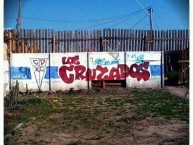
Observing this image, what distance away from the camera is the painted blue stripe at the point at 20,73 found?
17.2 meters

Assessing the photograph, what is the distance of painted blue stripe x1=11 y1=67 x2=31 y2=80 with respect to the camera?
17.2m

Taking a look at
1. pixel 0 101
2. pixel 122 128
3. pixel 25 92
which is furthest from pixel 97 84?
pixel 0 101

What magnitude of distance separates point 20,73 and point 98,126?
30.3ft

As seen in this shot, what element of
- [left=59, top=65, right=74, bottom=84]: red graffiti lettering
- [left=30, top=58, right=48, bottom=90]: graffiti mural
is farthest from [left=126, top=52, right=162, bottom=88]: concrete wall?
[left=30, top=58, right=48, bottom=90]: graffiti mural

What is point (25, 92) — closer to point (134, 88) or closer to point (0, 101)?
point (134, 88)

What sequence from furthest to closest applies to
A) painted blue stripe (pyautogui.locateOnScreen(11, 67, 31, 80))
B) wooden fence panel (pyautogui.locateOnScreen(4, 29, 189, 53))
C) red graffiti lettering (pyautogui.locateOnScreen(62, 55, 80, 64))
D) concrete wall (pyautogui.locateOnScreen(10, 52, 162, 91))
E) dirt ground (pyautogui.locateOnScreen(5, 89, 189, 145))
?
wooden fence panel (pyautogui.locateOnScreen(4, 29, 189, 53)), red graffiti lettering (pyautogui.locateOnScreen(62, 55, 80, 64)), concrete wall (pyautogui.locateOnScreen(10, 52, 162, 91)), painted blue stripe (pyautogui.locateOnScreen(11, 67, 31, 80)), dirt ground (pyautogui.locateOnScreen(5, 89, 189, 145))

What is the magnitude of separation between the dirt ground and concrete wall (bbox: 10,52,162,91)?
14.4ft

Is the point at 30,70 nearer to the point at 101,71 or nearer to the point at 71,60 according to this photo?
the point at 71,60

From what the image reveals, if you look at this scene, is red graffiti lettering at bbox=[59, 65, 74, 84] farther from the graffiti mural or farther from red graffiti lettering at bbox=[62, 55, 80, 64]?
the graffiti mural

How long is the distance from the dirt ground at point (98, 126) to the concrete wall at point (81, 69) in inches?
173

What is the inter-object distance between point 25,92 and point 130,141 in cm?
1046

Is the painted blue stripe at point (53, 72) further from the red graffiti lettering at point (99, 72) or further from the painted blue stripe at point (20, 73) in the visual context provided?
the painted blue stripe at point (20, 73)

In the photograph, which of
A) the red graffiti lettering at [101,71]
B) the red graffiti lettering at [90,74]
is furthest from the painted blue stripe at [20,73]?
the red graffiti lettering at [101,71]

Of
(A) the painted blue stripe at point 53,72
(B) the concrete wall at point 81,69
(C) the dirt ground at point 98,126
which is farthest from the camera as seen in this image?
(A) the painted blue stripe at point 53,72
